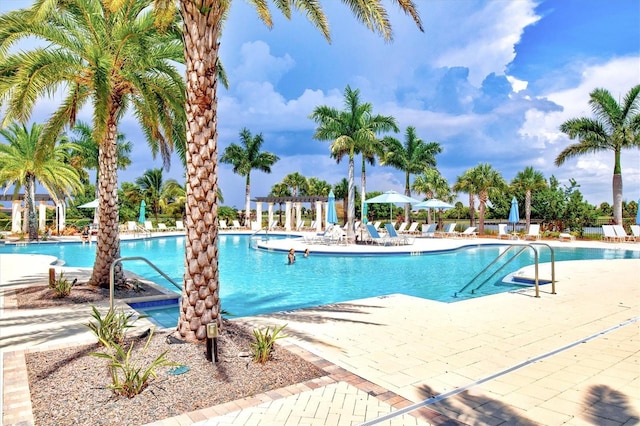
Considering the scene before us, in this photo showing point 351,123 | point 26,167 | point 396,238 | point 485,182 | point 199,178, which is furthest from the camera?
point 485,182

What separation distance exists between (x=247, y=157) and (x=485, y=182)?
22974mm

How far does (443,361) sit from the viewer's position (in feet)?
16.1

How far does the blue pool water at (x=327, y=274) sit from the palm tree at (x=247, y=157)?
19.8m

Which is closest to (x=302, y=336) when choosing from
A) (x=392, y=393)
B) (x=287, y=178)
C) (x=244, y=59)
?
(x=392, y=393)

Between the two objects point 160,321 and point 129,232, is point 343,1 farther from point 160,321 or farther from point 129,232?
point 129,232

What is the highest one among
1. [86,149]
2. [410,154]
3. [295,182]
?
[410,154]

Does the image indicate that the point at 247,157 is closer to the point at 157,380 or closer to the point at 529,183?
the point at 529,183

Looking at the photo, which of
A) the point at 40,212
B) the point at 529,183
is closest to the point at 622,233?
the point at 529,183

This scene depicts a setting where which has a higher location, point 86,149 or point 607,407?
point 86,149

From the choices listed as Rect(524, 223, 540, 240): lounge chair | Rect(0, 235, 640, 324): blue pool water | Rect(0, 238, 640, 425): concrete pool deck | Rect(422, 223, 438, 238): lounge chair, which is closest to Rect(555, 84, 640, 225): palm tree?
Rect(524, 223, 540, 240): lounge chair

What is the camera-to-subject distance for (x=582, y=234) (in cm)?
2777

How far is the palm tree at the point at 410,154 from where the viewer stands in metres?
35.2

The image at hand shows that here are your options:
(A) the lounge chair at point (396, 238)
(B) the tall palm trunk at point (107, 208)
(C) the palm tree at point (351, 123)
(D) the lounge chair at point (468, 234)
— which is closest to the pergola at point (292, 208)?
(D) the lounge chair at point (468, 234)

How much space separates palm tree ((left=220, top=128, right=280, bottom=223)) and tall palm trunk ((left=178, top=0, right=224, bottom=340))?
120ft
